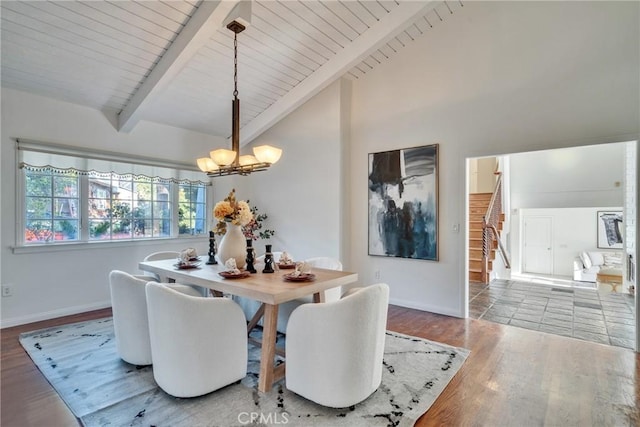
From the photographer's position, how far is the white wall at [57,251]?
349 centimetres

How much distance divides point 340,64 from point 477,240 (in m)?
4.39

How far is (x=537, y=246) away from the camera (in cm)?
903

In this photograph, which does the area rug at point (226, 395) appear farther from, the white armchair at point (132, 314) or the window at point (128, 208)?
the window at point (128, 208)

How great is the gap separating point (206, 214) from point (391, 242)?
312cm

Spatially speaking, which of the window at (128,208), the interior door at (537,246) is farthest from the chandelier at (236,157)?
the interior door at (537,246)

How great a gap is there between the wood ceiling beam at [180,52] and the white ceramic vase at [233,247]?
1821mm

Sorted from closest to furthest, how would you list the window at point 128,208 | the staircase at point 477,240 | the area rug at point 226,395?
the area rug at point 226,395
the window at point 128,208
the staircase at point 477,240

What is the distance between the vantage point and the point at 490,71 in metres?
3.68

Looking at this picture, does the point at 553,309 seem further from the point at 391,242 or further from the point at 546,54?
the point at 546,54

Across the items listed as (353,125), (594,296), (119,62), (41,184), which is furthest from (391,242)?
(41,184)

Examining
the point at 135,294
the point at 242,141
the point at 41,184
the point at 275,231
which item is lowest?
A: the point at 135,294

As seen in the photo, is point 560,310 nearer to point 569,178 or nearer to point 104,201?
point 569,178

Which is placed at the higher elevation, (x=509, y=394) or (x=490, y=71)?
(x=490, y=71)

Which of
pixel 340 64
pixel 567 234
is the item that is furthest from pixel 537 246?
pixel 340 64
